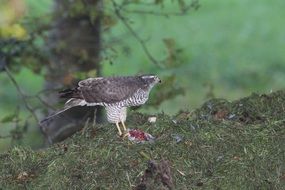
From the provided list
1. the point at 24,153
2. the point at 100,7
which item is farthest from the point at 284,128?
the point at 100,7

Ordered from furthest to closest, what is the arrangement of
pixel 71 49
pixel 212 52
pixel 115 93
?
1. pixel 212 52
2. pixel 71 49
3. pixel 115 93

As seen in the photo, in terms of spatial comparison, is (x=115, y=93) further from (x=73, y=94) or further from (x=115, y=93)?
(x=73, y=94)

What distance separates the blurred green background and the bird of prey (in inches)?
294

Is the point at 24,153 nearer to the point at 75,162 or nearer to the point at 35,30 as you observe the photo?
the point at 75,162

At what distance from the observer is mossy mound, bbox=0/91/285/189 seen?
17.1 ft

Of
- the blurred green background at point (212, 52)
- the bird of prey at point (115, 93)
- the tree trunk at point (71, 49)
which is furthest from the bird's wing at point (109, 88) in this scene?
the blurred green background at point (212, 52)

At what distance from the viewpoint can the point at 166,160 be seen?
5285 mm

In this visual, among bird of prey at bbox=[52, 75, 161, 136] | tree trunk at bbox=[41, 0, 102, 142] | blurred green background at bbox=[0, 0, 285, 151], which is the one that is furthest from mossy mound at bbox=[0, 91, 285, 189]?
blurred green background at bbox=[0, 0, 285, 151]

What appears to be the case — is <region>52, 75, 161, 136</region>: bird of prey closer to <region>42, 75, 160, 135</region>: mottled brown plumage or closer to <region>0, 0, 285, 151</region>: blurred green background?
<region>42, 75, 160, 135</region>: mottled brown plumage

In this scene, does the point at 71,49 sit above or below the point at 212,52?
above

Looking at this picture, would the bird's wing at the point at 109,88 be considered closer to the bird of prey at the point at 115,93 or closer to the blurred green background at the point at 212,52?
the bird of prey at the point at 115,93

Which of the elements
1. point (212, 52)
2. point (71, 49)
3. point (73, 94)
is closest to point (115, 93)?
point (73, 94)

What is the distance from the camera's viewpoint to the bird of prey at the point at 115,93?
5.84 m

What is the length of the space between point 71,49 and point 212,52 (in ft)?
34.5
